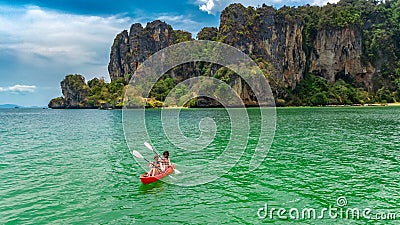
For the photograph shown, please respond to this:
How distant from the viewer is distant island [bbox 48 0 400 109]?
116 meters

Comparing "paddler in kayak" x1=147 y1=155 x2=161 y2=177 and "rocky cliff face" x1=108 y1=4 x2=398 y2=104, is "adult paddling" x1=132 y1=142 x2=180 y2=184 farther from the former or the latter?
"rocky cliff face" x1=108 y1=4 x2=398 y2=104

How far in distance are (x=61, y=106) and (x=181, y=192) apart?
165 meters

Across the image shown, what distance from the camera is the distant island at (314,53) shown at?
116125 mm

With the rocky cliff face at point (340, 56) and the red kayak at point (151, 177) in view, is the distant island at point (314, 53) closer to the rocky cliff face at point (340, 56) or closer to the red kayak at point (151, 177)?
the rocky cliff face at point (340, 56)

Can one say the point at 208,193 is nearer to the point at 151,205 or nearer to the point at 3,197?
the point at 151,205

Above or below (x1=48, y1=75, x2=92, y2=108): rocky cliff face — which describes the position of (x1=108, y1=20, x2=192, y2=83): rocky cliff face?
above

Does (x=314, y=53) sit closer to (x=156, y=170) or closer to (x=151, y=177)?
(x=156, y=170)

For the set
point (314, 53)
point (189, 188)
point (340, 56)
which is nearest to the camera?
point (189, 188)

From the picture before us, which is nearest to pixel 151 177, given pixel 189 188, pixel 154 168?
pixel 154 168

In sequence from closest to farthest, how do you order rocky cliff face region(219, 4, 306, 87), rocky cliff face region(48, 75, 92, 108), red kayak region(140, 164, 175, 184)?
red kayak region(140, 164, 175, 184), rocky cliff face region(219, 4, 306, 87), rocky cliff face region(48, 75, 92, 108)

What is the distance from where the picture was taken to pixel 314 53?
130750 mm

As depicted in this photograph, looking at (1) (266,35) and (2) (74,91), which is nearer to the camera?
(1) (266,35)

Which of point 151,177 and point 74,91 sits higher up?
point 74,91

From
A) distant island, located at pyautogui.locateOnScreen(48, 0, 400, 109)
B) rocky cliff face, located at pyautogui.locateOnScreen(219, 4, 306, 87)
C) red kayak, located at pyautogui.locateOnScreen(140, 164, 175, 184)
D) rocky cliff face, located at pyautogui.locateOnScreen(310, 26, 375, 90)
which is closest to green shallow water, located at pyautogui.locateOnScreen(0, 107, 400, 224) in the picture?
red kayak, located at pyautogui.locateOnScreen(140, 164, 175, 184)
